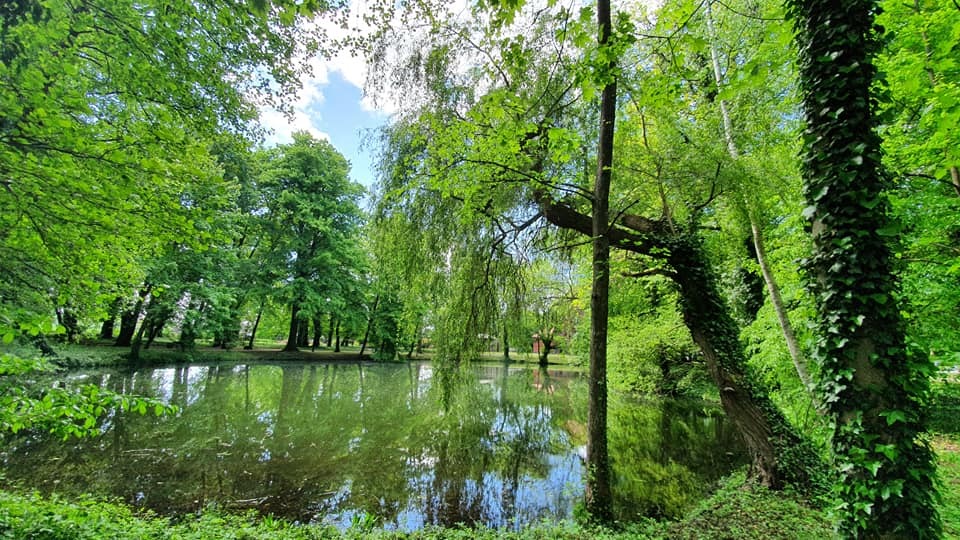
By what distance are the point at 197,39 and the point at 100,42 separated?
880 mm

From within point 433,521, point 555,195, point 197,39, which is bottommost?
point 433,521

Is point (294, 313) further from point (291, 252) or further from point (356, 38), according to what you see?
point (356, 38)

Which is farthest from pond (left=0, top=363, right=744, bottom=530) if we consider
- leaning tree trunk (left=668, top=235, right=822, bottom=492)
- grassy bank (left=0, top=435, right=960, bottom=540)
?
leaning tree trunk (left=668, top=235, right=822, bottom=492)

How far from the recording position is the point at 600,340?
4.04m

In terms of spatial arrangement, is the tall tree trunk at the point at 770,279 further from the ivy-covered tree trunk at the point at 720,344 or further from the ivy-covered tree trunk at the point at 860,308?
the ivy-covered tree trunk at the point at 860,308

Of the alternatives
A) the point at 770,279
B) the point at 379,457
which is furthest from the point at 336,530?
the point at 770,279

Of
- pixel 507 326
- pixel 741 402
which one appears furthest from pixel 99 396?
pixel 741 402

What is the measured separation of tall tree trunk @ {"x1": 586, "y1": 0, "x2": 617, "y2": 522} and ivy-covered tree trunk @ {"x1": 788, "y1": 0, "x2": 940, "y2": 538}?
1.98 metres

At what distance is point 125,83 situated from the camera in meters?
3.24

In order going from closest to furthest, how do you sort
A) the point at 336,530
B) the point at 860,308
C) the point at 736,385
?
the point at 860,308, the point at 336,530, the point at 736,385

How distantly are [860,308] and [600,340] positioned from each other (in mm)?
2276

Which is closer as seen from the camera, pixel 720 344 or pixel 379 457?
pixel 720 344

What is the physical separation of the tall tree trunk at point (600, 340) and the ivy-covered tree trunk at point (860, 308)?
1976mm

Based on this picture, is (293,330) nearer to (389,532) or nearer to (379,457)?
(379,457)
